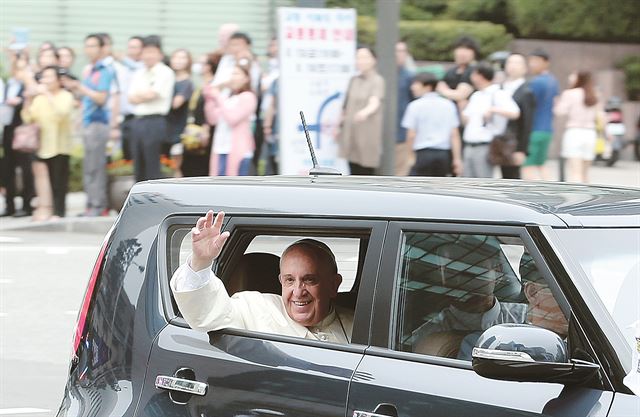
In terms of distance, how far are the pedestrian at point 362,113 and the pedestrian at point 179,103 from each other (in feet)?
6.48

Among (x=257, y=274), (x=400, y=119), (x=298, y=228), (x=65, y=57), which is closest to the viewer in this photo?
(x=298, y=228)

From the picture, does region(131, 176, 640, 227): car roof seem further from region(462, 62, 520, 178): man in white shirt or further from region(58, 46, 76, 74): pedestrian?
region(58, 46, 76, 74): pedestrian

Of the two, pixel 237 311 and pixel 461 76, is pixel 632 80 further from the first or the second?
pixel 237 311

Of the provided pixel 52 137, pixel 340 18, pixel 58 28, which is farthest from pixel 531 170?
pixel 58 28

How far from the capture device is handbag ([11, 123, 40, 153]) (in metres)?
16.0

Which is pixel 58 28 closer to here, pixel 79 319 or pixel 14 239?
pixel 14 239

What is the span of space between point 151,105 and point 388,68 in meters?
2.59

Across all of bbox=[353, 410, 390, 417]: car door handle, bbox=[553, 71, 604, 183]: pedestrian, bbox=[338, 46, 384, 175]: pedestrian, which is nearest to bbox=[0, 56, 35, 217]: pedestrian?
bbox=[338, 46, 384, 175]: pedestrian

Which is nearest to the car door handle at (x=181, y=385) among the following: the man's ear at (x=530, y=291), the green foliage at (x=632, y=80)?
the man's ear at (x=530, y=291)

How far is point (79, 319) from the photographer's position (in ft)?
16.1

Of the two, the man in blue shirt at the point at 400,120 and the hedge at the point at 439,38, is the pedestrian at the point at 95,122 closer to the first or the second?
the man in blue shirt at the point at 400,120

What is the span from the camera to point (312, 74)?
14.4m

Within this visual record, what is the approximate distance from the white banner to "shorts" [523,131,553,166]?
203cm

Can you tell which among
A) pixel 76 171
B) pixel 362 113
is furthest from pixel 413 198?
pixel 76 171
